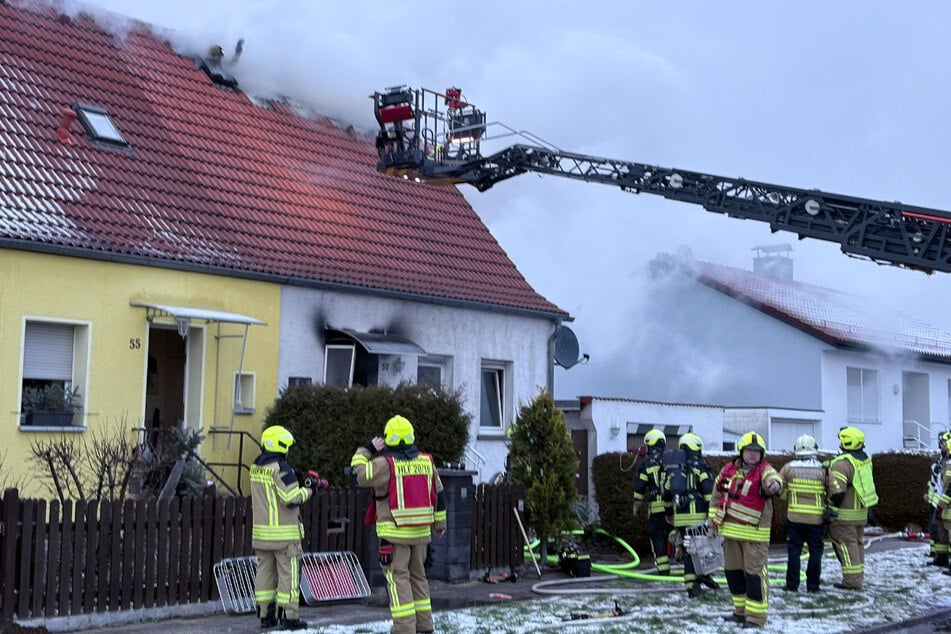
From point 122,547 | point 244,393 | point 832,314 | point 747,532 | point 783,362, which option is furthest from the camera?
point 832,314

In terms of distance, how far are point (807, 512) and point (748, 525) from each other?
2.58 m

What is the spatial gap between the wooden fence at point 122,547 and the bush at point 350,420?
1.49 meters

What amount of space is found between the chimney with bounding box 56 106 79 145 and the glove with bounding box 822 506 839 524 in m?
10.2

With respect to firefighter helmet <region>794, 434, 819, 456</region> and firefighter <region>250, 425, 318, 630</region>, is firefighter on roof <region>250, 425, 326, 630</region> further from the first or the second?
firefighter helmet <region>794, 434, 819, 456</region>

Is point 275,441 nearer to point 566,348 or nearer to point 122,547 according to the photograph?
point 122,547

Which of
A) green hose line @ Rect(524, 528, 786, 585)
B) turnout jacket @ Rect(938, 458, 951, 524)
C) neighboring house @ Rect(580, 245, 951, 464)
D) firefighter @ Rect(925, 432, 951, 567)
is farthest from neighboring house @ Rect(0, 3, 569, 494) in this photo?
neighboring house @ Rect(580, 245, 951, 464)

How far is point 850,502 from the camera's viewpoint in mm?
13812

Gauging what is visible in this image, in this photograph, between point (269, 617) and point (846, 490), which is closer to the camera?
point (269, 617)

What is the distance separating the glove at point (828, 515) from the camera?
13.3 m

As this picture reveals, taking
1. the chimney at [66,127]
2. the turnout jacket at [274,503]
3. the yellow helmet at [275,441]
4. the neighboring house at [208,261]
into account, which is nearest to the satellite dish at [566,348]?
the neighboring house at [208,261]

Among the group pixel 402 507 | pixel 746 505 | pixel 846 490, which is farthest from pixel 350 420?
pixel 846 490

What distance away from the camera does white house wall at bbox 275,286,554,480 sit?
15805 mm

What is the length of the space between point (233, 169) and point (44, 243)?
15.0ft

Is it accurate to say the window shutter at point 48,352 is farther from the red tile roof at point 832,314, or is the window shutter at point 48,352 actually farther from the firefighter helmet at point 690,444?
the red tile roof at point 832,314
